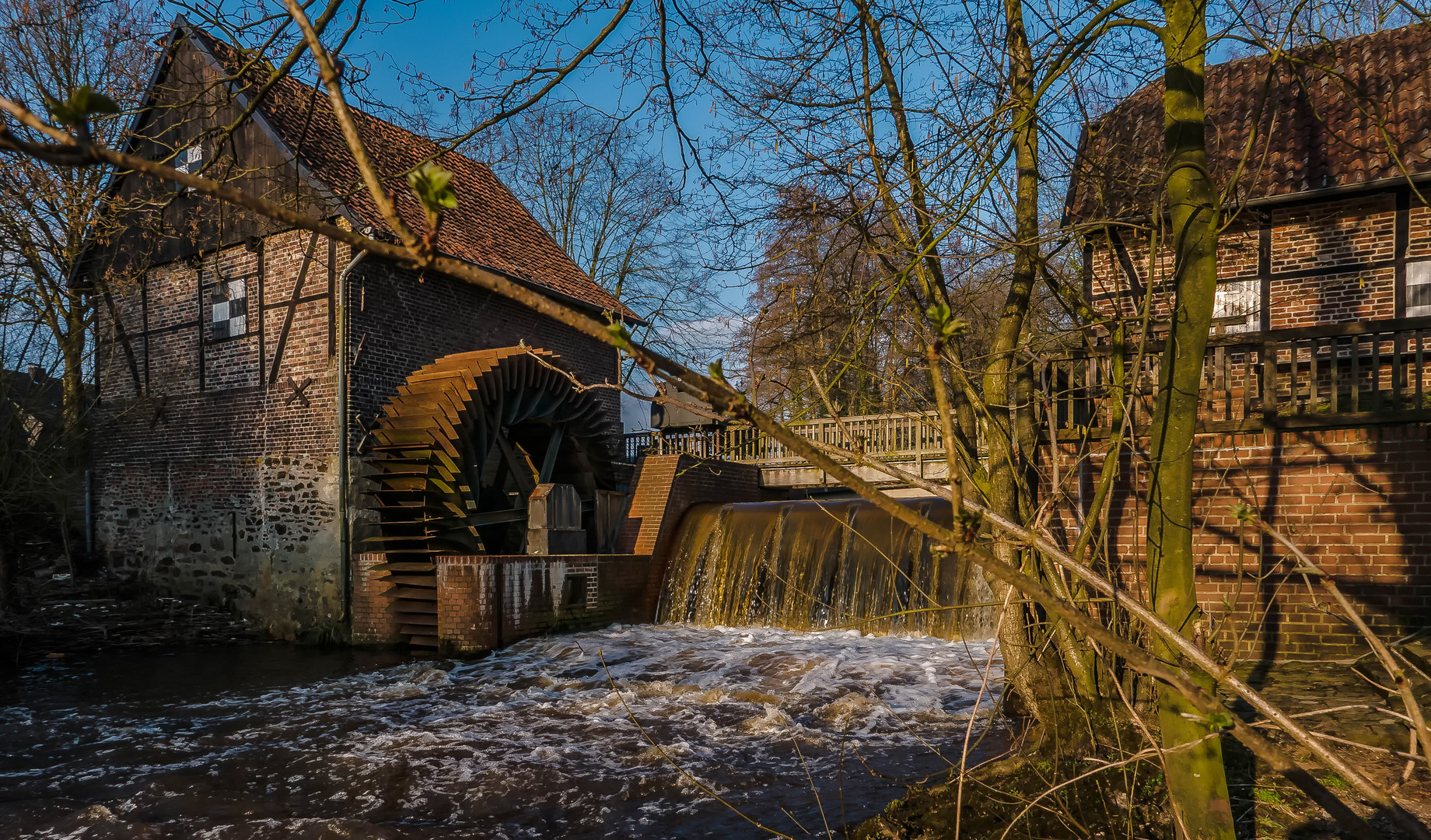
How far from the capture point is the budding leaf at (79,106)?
30.9 inches

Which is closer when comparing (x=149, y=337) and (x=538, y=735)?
(x=538, y=735)

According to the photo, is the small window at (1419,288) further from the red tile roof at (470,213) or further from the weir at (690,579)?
the red tile roof at (470,213)

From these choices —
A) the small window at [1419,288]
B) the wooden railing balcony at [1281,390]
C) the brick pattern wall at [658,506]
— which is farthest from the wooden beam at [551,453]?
the small window at [1419,288]

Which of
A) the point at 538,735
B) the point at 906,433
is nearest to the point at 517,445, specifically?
the point at 906,433

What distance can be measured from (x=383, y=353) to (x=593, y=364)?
Answer: 15.0 feet

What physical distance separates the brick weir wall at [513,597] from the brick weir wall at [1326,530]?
19.4 feet

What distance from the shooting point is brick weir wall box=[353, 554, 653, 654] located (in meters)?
10.0

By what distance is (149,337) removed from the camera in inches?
554

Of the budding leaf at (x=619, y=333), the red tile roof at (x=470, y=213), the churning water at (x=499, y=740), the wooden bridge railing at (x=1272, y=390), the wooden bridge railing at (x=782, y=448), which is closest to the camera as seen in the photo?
the budding leaf at (x=619, y=333)

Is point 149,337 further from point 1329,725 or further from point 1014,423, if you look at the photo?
point 1329,725

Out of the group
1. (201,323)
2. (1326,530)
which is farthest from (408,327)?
(1326,530)

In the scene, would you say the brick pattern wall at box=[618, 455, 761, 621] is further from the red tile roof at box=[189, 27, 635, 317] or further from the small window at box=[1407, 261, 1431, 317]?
the small window at box=[1407, 261, 1431, 317]

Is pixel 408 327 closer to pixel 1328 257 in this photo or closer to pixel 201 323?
pixel 201 323

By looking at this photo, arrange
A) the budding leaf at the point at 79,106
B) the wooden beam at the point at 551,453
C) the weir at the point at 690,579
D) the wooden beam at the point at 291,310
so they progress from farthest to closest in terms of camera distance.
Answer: the wooden beam at the point at 551,453 < the wooden beam at the point at 291,310 < the weir at the point at 690,579 < the budding leaf at the point at 79,106
